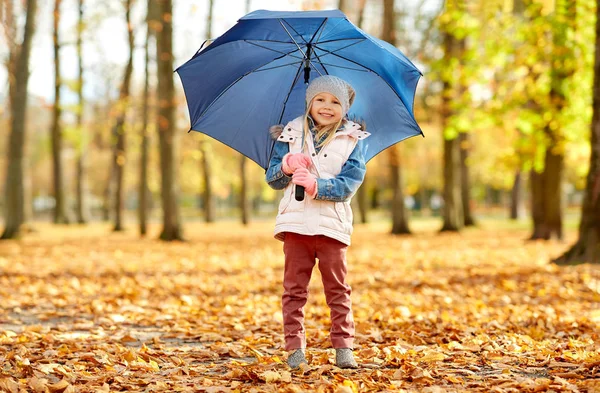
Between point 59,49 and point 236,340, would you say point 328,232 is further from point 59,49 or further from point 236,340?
point 59,49

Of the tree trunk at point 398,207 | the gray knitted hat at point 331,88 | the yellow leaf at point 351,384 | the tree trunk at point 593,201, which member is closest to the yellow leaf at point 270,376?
the yellow leaf at point 351,384

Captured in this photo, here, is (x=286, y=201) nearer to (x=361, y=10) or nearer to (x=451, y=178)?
(x=451, y=178)

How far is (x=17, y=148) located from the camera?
54.3 ft

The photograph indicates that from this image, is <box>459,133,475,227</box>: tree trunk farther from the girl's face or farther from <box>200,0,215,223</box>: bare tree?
the girl's face

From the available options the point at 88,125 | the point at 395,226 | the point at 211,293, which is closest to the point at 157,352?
the point at 211,293

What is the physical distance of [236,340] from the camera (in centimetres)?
541

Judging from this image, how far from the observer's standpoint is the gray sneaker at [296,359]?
419cm

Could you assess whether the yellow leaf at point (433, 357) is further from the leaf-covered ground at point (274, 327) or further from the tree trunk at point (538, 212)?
the tree trunk at point (538, 212)

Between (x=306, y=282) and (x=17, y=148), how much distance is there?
1430cm

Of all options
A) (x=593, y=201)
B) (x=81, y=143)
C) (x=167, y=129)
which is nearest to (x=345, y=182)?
(x=593, y=201)

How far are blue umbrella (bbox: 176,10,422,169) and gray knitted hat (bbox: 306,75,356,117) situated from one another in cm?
35

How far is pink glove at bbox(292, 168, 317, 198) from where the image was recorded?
4.02m

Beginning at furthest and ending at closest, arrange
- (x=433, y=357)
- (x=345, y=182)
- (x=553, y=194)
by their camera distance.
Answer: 1. (x=553, y=194)
2. (x=433, y=357)
3. (x=345, y=182)

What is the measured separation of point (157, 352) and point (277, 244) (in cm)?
1178
